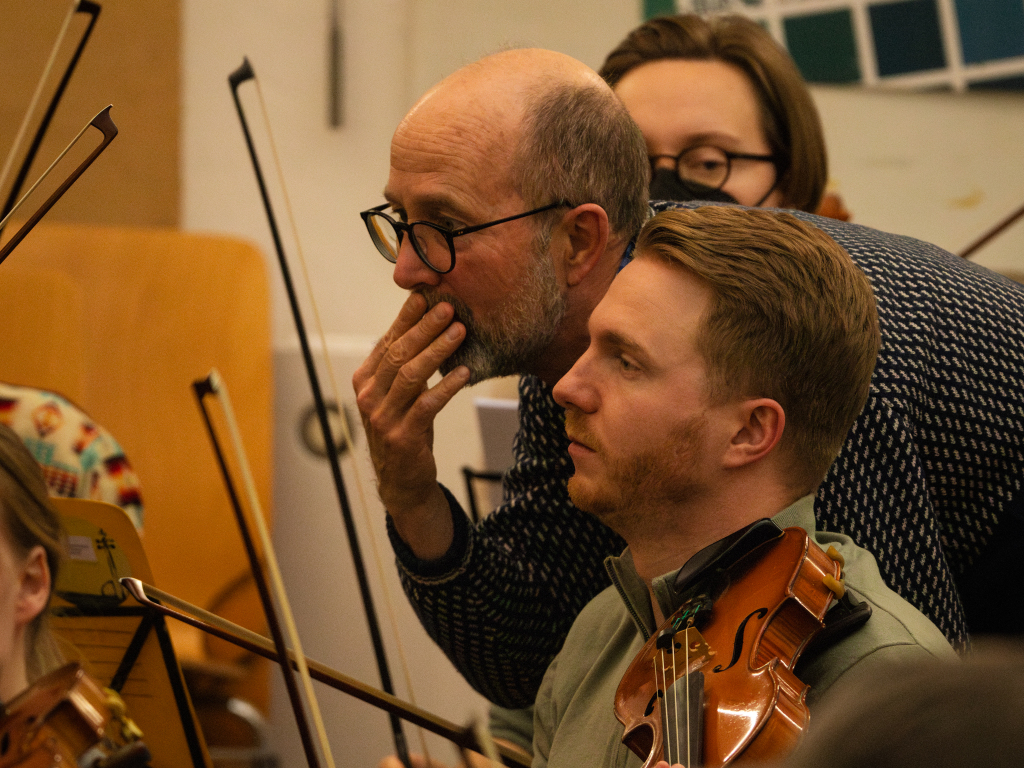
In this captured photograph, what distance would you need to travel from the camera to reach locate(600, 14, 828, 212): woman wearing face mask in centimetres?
150

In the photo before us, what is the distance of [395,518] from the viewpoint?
1208mm

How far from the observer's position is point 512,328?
3.68 feet

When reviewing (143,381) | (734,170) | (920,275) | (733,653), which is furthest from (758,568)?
(143,381)

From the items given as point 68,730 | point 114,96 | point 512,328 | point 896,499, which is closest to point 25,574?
point 68,730

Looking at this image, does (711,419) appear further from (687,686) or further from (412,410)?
(412,410)

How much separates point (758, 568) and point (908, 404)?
32 cm

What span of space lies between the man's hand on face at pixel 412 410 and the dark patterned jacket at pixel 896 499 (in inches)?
1.5

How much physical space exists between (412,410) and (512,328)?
0.13 metres

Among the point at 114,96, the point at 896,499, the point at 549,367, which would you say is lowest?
the point at 896,499

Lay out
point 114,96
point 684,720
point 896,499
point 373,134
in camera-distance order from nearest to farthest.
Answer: point 684,720 → point 896,499 → point 114,96 → point 373,134

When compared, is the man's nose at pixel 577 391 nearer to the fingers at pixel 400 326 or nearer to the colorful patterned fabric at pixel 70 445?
the fingers at pixel 400 326

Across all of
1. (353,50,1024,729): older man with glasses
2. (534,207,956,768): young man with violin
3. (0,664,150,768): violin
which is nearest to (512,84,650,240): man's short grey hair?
(353,50,1024,729): older man with glasses

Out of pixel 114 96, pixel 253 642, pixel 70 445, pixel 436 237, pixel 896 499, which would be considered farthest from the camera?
pixel 114 96

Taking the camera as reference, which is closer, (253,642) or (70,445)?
(253,642)
